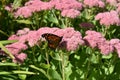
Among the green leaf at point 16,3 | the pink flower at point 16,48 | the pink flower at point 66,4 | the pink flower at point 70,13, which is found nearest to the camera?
the pink flower at point 16,48

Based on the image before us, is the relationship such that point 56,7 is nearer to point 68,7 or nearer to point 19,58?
point 68,7

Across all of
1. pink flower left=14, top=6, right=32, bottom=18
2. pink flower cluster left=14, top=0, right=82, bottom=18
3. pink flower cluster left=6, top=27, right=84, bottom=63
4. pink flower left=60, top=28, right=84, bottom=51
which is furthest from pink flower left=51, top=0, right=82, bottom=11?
pink flower left=60, top=28, right=84, bottom=51

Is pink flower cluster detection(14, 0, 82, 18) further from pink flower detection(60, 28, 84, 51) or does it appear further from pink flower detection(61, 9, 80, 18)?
pink flower detection(60, 28, 84, 51)

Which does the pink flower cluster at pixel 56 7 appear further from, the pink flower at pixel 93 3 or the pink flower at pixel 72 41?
the pink flower at pixel 72 41

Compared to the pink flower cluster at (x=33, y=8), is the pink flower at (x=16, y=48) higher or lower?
lower

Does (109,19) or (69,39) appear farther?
(109,19)

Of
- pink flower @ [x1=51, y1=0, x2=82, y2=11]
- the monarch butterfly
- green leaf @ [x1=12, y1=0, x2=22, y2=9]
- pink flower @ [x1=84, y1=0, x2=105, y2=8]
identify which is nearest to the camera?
the monarch butterfly

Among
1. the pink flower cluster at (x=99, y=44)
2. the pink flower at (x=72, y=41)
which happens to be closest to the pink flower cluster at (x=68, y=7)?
the pink flower cluster at (x=99, y=44)

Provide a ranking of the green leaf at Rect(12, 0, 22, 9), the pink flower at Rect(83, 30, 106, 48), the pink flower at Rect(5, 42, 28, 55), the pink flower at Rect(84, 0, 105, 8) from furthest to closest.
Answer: the green leaf at Rect(12, 0, 22, 9)
the pink flower at Rect(84, 0, 105, 8)
the pink flower at Rect(5, 42, 28, 55)
the pink flower at Rect(83, 30, 106, 48)

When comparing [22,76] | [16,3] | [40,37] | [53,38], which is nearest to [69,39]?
[53,38]

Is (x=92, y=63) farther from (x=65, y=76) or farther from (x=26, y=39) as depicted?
(x=26, y=39)

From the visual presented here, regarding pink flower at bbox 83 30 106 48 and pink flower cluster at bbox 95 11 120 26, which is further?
pink flower cluster at bbox 95 11 120 26
